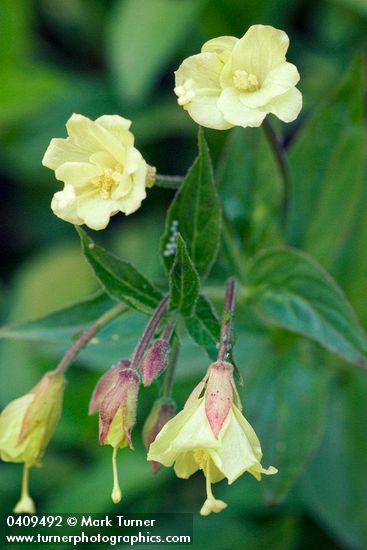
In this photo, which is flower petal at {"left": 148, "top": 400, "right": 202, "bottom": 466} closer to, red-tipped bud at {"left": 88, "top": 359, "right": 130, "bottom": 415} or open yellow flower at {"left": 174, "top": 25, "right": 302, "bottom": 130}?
red-tipped bud at {"left": 88, "top": 359, "right": 130, "bottom": 415}

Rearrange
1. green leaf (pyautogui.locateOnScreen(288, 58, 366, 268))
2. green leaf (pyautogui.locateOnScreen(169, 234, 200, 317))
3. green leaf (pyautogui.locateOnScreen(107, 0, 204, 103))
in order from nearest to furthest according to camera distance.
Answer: green leaf (pyautogui.locateOnScreen(169, 234, 200, 317)), green leaf (pyautogui.locateOnScreen(288, 58, 366, 268)), green leaf (pyautogui.locateOnScreen(107, 0, 204, 103))

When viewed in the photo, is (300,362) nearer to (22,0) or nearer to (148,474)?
(148,474)

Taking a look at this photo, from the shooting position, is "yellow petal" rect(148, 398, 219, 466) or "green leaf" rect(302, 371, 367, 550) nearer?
"yellow petal" rect(148, 398, 219, 466)

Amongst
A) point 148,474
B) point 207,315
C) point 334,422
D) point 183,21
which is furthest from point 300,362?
point 183,21

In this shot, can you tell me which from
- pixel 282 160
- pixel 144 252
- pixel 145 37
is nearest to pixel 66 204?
pixel 282 160

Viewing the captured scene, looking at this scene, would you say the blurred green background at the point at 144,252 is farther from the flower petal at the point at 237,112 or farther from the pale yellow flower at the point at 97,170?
the flower petal at the point at 237,112

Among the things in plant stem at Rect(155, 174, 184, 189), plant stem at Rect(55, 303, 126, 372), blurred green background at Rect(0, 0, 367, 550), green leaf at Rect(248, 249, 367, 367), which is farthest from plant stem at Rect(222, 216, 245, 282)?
plant stem at Rect(55, 303, 126, 372)
